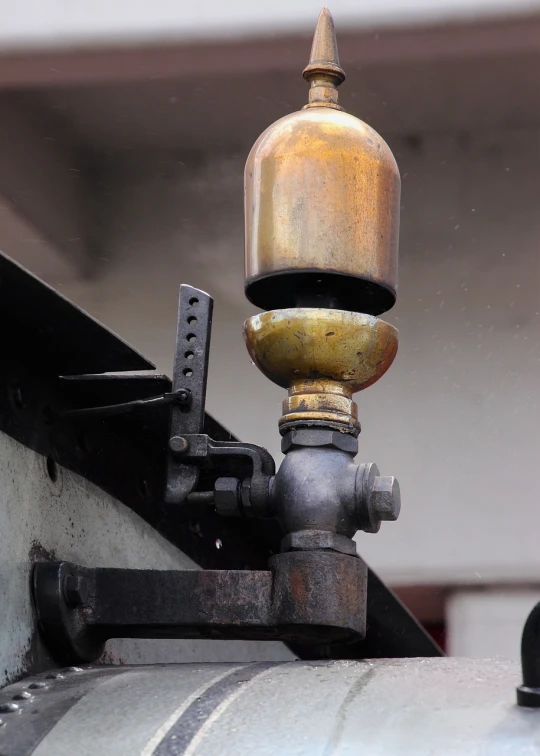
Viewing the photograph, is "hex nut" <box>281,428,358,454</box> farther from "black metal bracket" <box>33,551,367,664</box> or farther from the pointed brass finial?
the pointed brass finial

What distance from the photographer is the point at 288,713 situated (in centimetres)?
85

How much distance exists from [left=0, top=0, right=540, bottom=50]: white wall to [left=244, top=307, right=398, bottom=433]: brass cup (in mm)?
1817

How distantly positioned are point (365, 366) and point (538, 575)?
236 cm

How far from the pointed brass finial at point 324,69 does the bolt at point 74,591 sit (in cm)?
48

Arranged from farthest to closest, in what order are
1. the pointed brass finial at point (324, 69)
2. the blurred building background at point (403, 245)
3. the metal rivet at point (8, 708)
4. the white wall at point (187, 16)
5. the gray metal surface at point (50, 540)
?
the blurred building background at point (403, 245) → the white wall at point (187, 16) → the pointed brass finial at point (324, 69) → the gray metal surface at point (50, 540) → the metal rivet at point (8, 708)

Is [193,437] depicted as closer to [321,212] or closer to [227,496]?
[227,496]

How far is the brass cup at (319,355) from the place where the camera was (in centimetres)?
109

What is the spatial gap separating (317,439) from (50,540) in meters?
0.24

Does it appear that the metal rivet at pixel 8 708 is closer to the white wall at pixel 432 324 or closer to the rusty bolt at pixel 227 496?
the rusty bolt at pixel 227 496

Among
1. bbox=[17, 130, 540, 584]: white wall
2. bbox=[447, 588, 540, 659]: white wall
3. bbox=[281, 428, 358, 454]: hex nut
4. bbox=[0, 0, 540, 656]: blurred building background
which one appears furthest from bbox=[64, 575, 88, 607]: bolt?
bbox=[447, 588, 540, 659]: white wall

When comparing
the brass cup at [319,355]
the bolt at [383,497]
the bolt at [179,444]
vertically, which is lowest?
the bolt at [383,497]

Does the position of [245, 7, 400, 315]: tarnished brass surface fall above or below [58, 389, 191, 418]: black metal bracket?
above

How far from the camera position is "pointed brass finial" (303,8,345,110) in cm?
120

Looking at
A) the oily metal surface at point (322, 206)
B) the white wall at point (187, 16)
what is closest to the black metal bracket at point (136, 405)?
the oily metal surface at point (322, 206)
